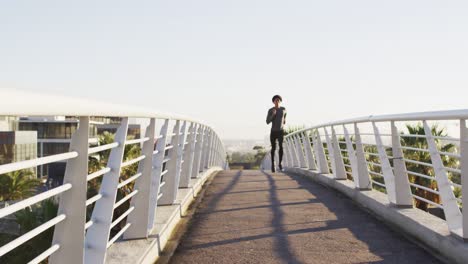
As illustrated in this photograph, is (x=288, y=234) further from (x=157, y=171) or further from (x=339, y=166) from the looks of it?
(x=339, y=166)

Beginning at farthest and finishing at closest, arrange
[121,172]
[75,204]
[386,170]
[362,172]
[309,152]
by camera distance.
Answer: [121,172] < [309,152] < [362,172] < [386,170] < [75,204]

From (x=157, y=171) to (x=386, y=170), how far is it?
3085mm

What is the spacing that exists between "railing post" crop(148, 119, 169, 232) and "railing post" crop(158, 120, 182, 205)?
1.00 m

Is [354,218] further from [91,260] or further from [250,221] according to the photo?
[91,260]

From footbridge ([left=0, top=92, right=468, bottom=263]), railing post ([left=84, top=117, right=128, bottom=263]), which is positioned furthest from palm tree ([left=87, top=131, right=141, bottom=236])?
railing post ([left=84, top=117, right=128, bottom=263])

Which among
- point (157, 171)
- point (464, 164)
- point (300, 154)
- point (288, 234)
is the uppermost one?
point (300, 154)

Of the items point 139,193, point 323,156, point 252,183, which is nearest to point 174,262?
point 139,193

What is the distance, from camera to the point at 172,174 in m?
7.51

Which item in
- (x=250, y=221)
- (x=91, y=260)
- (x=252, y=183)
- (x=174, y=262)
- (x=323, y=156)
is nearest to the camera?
(x=91, y=260)

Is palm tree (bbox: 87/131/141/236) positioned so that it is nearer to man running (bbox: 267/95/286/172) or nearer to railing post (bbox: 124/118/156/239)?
man running (bbox: 267/95/286/172)

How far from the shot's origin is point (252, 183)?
480 inches

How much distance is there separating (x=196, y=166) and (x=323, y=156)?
11.3ft

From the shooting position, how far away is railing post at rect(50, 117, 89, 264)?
10.9 feet

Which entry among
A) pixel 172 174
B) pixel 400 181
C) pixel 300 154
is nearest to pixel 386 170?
pixel 400 181
